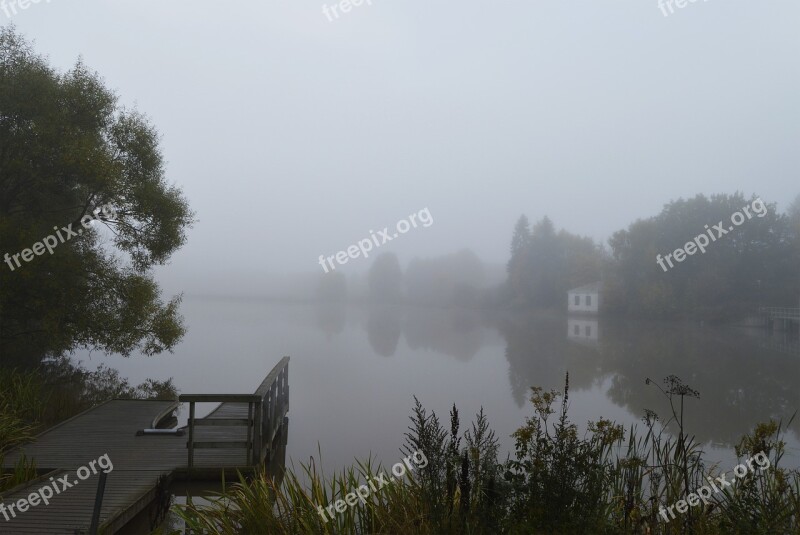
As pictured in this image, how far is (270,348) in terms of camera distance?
28.7 metres

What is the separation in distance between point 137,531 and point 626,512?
4.02 metres

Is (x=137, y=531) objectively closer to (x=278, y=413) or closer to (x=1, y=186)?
(x=278, y=413)

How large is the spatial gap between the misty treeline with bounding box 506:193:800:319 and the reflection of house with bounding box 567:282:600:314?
1.39 metres

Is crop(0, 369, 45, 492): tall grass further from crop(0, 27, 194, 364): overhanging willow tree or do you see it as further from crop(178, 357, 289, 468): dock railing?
crop(0, 27, 194, 364): overhanging willow tree

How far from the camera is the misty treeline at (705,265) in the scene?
44031 mm

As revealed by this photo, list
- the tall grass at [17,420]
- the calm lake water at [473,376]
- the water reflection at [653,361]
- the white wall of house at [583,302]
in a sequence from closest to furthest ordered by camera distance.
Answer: the tall grass at [17,420], the calm lake water at [473,376], the water reflection at [653,361], the white wall of house at [583,302]

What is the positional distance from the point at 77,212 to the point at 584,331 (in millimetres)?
36707

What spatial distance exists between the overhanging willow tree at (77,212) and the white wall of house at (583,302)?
151 ft

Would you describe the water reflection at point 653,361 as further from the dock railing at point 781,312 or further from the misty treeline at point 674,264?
the misty treeline at point 674,264

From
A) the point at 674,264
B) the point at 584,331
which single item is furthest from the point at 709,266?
the point at 584,331

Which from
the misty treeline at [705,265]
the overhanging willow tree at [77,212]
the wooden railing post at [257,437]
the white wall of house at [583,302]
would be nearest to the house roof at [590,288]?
the white wall of house at [583,302]

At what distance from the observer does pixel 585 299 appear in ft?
182

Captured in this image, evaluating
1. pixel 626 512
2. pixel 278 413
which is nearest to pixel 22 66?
pixel 278 413

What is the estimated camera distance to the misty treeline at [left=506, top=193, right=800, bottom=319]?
1734 inches
